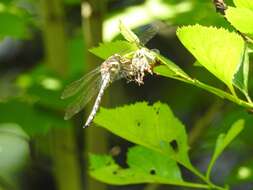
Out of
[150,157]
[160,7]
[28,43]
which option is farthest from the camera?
[28,43]

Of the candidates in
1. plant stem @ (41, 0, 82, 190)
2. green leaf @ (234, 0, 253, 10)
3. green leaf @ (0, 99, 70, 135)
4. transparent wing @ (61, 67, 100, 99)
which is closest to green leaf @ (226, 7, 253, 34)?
green leaf @ (234, 0, 253, 10)

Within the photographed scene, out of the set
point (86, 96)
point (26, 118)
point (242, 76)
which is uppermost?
point (242, 76)

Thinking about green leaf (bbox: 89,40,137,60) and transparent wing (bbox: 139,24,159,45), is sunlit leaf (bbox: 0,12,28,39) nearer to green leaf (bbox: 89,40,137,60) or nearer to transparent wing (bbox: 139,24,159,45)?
transparent wing (bbox: 139,24,159,45)

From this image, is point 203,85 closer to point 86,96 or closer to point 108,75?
point 108,75

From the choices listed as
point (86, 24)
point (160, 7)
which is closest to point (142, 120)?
point (86, 24)

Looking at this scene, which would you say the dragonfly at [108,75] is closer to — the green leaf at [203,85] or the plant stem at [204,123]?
the green leaf at [203,85]

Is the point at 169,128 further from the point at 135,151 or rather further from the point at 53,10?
the point at 53,10

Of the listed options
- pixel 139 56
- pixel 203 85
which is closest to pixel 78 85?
pixel 139 56
